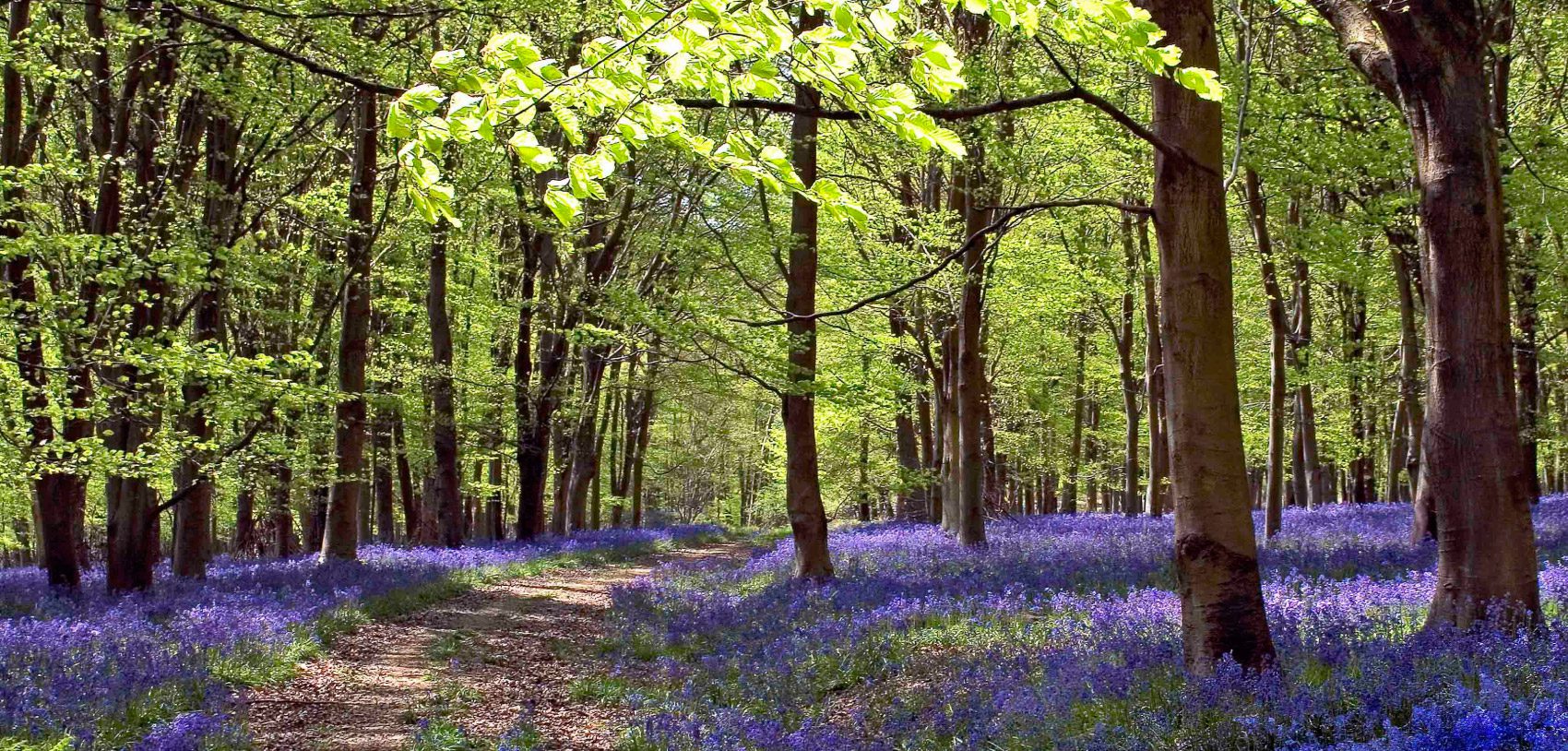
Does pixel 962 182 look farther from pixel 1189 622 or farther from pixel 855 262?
pixel 1189 622

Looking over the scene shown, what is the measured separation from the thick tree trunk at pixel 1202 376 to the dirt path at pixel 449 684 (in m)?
4.22

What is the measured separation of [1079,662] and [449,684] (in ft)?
18.6

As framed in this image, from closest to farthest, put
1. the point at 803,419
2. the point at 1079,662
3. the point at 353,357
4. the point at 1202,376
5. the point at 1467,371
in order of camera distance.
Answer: the point at 1202,376, the point at 1467,371, the point at 1079,662, the point at 803,419, the point at 353,357

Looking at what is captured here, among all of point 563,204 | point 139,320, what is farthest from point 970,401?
point 563,204

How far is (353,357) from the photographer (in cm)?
1669

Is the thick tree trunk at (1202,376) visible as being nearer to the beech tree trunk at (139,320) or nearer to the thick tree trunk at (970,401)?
the thick tree trunk at (970,401)

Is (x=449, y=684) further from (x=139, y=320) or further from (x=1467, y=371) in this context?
(x=1467, y=371)

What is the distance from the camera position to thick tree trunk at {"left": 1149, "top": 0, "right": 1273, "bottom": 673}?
5.17 m

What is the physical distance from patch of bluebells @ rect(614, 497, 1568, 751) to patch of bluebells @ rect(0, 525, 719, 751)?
11.2 ft

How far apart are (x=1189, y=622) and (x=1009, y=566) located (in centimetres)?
776

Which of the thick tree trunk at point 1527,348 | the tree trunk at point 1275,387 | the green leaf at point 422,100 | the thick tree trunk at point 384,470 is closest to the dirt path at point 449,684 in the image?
the green leaf at point 422,100

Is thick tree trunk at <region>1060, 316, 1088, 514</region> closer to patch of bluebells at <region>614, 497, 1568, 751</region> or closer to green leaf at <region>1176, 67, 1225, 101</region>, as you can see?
patch of bluebells at <region>614, 497, 1568, 751</region>

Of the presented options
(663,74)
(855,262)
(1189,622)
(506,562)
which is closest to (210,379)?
(663,74)

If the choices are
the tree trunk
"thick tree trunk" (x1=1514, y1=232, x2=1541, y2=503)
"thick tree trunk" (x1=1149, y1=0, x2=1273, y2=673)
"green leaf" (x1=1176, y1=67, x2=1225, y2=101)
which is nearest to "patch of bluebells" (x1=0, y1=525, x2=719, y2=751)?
"thick tree trunk" (x1=1149, y1=0, x2=1273, y2=673)
